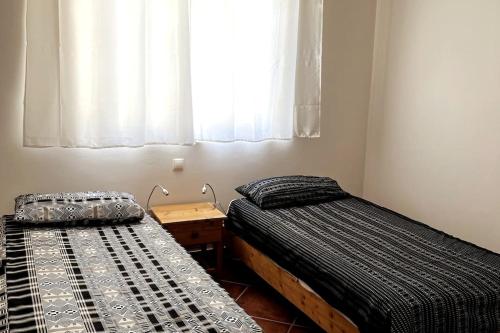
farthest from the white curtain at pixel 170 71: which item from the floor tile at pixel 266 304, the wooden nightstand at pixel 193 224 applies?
the floor tile at pixel 266 304

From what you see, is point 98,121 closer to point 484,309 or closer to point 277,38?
point 277,38

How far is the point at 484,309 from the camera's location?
213 centimetres

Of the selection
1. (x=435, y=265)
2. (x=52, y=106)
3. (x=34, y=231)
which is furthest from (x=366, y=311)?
(x=52, y=106)

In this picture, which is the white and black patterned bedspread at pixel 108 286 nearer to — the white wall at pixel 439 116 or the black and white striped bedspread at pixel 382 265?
the black and white striped bedspread at pixel 382 265

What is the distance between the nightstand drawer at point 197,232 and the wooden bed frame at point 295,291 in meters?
0.19

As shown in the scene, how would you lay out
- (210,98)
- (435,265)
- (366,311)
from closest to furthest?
(366,311), (435,265), (210,98)

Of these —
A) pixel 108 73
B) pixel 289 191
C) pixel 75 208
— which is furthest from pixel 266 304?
pixel 108 73

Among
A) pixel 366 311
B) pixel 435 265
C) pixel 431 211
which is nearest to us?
pixel 366 311

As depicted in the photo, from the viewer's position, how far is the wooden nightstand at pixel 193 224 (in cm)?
306

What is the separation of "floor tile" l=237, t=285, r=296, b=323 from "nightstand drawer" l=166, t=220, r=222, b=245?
1.37 feet

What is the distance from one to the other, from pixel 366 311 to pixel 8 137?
227 cm

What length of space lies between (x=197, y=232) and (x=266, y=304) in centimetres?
63

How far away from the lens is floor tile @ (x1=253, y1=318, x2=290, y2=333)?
2686 mm

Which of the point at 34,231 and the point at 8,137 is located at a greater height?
the point at 8,137
